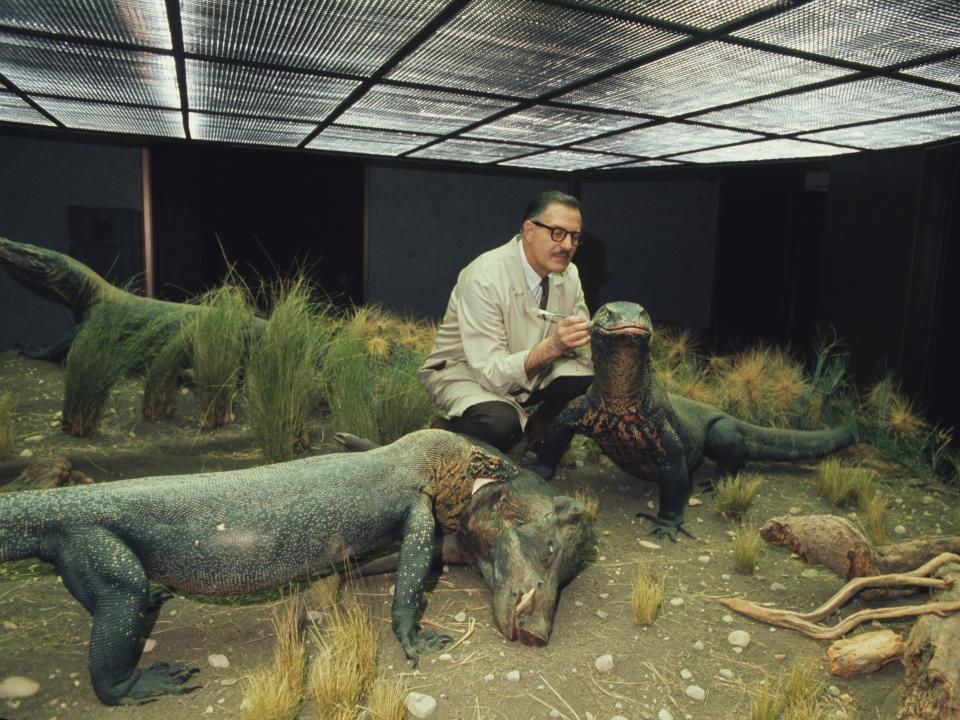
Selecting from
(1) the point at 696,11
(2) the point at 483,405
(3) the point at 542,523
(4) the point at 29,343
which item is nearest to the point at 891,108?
(1) the point at 696,11

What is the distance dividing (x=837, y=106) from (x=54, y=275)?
6.03 metres

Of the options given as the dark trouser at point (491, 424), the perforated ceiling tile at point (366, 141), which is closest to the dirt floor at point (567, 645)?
the dark trouser at point (491, 424)

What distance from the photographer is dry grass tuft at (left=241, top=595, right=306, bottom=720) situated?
1.88 metres

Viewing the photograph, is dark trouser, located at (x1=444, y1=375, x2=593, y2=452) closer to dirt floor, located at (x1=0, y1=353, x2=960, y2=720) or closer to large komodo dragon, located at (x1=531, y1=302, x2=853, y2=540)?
large komodo dragon, located at (x1=531, y1=302, x2=853, y2=540)

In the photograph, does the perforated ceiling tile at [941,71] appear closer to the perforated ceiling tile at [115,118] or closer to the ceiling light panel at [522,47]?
the ceiling light panel at [522,47]

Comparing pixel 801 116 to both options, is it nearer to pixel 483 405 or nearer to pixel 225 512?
pixel 483 405

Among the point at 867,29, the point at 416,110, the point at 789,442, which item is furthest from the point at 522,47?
the point at 789,442

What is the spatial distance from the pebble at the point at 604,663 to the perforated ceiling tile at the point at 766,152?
4.34 meters

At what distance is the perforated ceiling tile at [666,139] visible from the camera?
4.83 metres

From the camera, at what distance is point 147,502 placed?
2.21 m

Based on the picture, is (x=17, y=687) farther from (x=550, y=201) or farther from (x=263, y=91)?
(x=263, y=91)

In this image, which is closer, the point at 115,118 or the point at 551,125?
the point at 551,125

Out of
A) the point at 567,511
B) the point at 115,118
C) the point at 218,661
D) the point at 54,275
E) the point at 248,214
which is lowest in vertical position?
the point at 218,661

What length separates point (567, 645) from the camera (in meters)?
2.45
